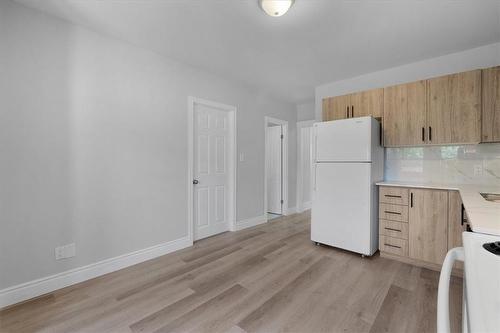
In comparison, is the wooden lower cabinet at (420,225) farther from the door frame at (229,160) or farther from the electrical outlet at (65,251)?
the electrical outlet at (65,251)

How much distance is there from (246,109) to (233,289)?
2.83 m

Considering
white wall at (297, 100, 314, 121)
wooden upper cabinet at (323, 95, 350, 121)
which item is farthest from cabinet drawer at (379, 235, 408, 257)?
white wall at (297, 100, 314, 121)

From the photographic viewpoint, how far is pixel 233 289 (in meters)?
2.06

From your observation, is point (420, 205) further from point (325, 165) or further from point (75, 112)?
point (75, 112)

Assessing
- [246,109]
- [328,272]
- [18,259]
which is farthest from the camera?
[246,109]

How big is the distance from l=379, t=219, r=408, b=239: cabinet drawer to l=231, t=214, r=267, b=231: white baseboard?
6.67 feet

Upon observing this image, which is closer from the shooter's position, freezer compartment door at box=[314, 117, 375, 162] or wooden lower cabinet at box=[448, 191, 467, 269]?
wooden lower cabinet at box=[448, 191, 467, 269]

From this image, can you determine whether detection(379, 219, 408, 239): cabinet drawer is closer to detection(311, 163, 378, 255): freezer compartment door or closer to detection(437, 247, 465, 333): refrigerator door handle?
detection(311, 163, 378, 255): freezer compartment door

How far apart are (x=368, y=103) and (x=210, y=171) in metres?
2.45

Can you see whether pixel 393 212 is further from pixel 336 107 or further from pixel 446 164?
pixel 336 107

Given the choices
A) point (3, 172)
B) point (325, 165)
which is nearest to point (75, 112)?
point (3, 172)

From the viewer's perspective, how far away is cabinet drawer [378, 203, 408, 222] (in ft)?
8.54

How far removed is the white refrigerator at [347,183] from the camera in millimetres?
2678

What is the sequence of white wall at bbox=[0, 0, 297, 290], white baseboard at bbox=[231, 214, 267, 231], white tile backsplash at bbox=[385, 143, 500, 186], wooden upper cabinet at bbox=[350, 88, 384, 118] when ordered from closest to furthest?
white wall at bbox=[0, 0, 297, 290]
white tile backsplash at bbox=[385, 143, 500, 186]
wooden upper cabinet at bbox=[350, 88, 384, 118]
white baseboard at bbox=[231, 214, 267, 231]
